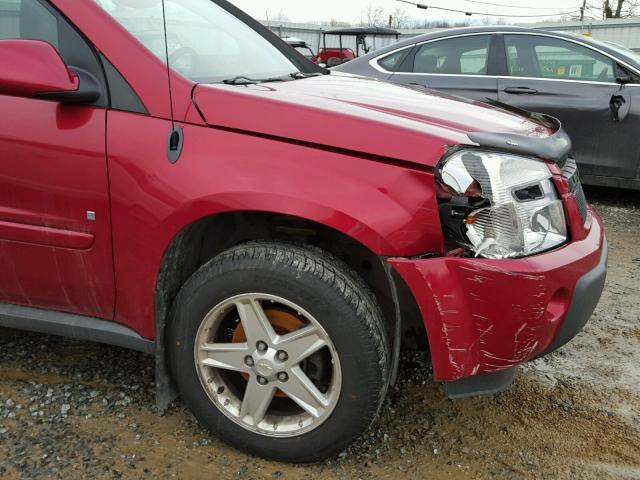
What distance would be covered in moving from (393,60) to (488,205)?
162 inches

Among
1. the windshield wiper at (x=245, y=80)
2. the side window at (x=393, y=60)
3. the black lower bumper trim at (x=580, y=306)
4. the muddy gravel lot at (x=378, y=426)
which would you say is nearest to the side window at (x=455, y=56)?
the side window at (x=393, y=60)

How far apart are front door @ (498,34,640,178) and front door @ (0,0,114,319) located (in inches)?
163

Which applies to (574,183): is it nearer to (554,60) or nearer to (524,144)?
(524,144)

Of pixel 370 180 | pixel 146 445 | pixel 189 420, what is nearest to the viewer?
pixel 370 180

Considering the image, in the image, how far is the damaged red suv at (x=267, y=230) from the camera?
169 cm

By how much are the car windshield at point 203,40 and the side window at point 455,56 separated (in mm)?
2885

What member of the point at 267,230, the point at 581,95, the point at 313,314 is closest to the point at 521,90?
the point at 581,95

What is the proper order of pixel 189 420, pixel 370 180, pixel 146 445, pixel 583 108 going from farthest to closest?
pixel 583 108
pixel 189 420
pixel 146 445
pixel 370 180

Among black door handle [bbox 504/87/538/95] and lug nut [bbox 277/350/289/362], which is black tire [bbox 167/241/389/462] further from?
black door handle [bbox 504/87/538/95]

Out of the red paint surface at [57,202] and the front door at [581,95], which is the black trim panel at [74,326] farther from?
the front door at [581,95]

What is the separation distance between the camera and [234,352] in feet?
6.28

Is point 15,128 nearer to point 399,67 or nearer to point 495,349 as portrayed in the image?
point 495,349

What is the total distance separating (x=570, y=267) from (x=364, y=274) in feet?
2.18

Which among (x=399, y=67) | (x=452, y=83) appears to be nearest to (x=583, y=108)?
(x=452, y=83)
